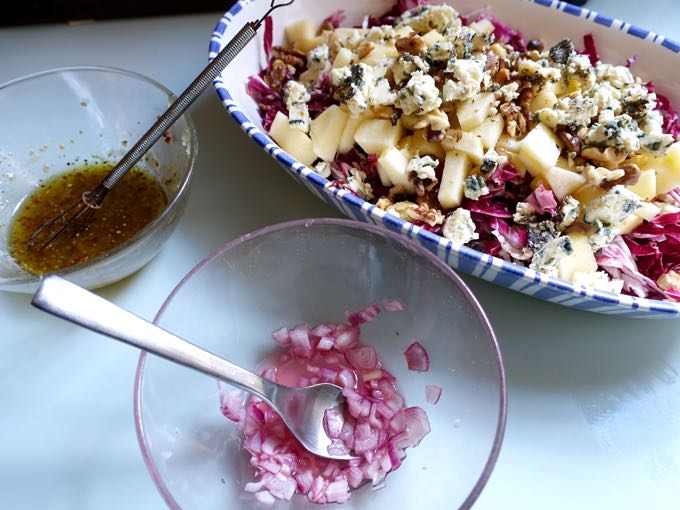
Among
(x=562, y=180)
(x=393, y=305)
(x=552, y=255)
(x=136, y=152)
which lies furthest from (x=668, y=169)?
(x=136, y=152)

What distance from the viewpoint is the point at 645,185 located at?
104 centimetres

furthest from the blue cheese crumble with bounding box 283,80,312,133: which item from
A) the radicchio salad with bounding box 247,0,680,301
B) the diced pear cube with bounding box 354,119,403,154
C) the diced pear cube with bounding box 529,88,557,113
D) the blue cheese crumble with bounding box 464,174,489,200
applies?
the diced pear cube with bounding box 529,88,557,113

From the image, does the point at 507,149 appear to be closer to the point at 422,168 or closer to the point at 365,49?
the point at 422,168

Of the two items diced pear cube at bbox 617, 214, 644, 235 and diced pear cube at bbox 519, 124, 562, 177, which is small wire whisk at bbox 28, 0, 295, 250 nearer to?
diced pear cube at bbox 519, 124, 562, 177

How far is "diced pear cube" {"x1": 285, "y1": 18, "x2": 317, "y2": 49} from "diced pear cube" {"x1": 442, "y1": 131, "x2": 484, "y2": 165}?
0.47m

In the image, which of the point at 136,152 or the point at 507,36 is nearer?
the point at 136,152

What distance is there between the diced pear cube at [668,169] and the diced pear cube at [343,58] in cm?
62

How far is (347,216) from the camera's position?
3.58 feet

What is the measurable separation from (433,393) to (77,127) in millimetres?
905

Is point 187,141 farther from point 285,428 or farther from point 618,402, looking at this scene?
point 618,402

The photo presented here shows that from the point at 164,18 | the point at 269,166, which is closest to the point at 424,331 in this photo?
the point at 269,166

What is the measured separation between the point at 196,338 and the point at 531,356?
56 cm

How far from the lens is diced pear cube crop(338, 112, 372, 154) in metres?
1.14

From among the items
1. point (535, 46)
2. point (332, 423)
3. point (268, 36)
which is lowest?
point (332, 423)
